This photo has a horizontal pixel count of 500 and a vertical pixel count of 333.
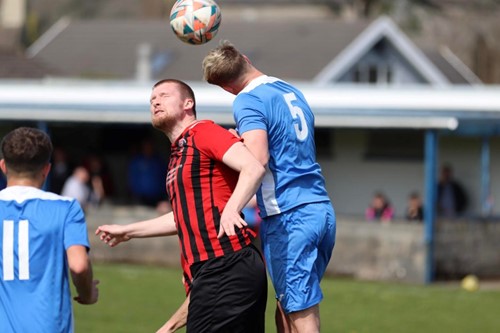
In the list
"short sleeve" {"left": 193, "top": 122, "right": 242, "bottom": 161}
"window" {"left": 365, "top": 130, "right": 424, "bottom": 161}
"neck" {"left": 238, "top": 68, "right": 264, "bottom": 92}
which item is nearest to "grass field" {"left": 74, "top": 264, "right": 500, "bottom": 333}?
"window" {"left": 365, "top": 130, "right": 424, "bottom": 161}

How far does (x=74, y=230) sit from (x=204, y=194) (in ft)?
2.70

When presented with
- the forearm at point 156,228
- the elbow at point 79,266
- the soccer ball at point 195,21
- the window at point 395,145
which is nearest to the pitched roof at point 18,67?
the window at point 395,145

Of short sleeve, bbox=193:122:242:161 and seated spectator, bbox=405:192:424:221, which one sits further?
seated spectator, bbox=405:192:424:221

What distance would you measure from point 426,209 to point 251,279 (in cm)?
1308

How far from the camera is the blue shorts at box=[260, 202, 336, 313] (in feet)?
21.6

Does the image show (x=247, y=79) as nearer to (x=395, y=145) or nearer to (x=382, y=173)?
(x=395, y=145)

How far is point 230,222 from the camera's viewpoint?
578 cm

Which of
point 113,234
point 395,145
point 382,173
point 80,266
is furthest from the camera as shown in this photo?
point 382,173

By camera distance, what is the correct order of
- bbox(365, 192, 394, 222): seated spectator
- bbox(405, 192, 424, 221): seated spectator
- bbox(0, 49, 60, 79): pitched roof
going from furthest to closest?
bbox(0, 49, 60, 79): pitched roof < bbox(365, 192, 394, 222): seated spectator < bbox(405, 192, 424, 221): seated spectator

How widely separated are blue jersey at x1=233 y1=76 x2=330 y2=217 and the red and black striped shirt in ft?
1.26

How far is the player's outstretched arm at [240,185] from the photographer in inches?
228

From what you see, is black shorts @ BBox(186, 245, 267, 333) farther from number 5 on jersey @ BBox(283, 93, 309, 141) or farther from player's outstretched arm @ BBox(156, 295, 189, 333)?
number 5 on jersey @ BBox(283, 93, 309, 141)

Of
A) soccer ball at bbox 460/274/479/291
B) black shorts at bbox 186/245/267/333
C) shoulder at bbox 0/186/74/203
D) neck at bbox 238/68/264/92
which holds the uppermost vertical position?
neck at bbox 238/68/264/92

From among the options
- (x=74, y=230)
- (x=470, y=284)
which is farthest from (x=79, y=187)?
(x=74, y=230)
